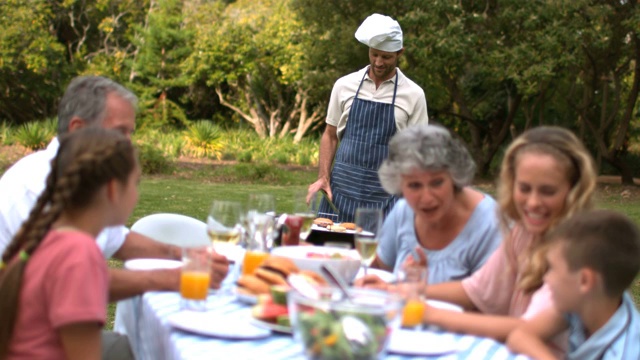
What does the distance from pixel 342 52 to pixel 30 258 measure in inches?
694

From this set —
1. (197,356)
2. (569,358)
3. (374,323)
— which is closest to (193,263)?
(197,356)

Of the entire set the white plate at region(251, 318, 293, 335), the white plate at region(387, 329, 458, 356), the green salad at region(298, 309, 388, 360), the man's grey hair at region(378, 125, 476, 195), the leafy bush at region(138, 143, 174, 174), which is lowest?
the leafy bush at region(138, 143, 174, 174)

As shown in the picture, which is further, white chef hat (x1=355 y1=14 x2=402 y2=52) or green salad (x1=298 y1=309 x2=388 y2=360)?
white chef hat (x1=355 y1=14 x2=402 y2=52)

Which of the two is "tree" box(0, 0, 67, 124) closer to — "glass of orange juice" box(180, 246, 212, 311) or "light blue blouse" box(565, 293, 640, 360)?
"glass of orange juice" box(180, 246, 212, 311)

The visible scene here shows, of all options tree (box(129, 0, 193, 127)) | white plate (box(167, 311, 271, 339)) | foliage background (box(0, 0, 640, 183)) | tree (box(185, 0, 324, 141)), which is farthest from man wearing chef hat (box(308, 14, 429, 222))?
tree (box(129, 0, 193, 127))

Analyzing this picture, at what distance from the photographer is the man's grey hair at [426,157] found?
119 inches

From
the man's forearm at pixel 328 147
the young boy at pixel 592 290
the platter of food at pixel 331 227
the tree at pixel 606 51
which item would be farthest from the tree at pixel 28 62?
the young boy at pixel 592 290

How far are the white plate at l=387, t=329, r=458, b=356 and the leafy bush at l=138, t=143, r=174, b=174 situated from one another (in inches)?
639

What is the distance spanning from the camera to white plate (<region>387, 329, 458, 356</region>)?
6.93 feet

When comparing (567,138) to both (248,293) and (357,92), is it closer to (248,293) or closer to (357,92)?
(248,293)

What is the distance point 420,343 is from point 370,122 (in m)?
3.48

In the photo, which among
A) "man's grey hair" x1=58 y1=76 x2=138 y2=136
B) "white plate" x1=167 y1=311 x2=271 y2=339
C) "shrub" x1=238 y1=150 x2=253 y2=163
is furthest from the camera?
"shrub" x1=238 y1=150 x2=253 y2=163

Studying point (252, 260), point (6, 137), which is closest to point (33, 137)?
point (6, 137)

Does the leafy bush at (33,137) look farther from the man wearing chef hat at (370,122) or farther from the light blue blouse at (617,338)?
the light blue blouse at (617,338)
